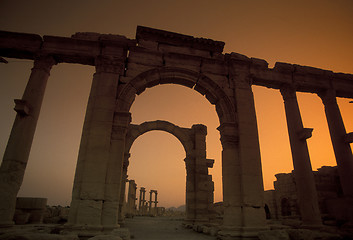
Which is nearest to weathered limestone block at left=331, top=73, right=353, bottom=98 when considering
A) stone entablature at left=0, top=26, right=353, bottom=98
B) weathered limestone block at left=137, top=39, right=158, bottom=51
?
stone entablature at left=0, top=26, right=353, bottom=98

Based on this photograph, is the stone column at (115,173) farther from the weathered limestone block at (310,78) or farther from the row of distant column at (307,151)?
the weathered limestone block at (310,78)

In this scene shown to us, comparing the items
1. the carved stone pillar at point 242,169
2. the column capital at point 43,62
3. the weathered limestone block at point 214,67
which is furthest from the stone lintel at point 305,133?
the column capital at point 43,62

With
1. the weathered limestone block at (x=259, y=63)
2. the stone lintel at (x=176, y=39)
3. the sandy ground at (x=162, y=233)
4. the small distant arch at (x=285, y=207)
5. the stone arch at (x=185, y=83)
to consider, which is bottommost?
the sandy ground at (x=162, y=233)

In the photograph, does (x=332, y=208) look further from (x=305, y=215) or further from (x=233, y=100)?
(x=233, y=100)

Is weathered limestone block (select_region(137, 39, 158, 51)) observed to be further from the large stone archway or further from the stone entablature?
the large stone archway

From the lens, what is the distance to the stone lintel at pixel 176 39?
9.48 m

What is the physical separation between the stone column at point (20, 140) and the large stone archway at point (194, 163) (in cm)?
771

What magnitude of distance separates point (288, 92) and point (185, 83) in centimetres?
514

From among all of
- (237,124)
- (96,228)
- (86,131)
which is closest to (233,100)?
(237,124)

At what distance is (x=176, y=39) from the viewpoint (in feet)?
31.6

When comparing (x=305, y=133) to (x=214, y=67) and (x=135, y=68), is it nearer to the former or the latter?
(x=214, y=67)

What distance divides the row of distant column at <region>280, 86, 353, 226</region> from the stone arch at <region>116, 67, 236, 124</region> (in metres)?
3.09

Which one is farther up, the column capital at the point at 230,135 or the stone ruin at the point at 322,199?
the column capital at the point at 230,135

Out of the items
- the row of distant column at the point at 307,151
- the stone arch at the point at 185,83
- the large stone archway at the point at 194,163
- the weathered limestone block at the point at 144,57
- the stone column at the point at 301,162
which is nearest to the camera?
the stone column at the point at 301,162
